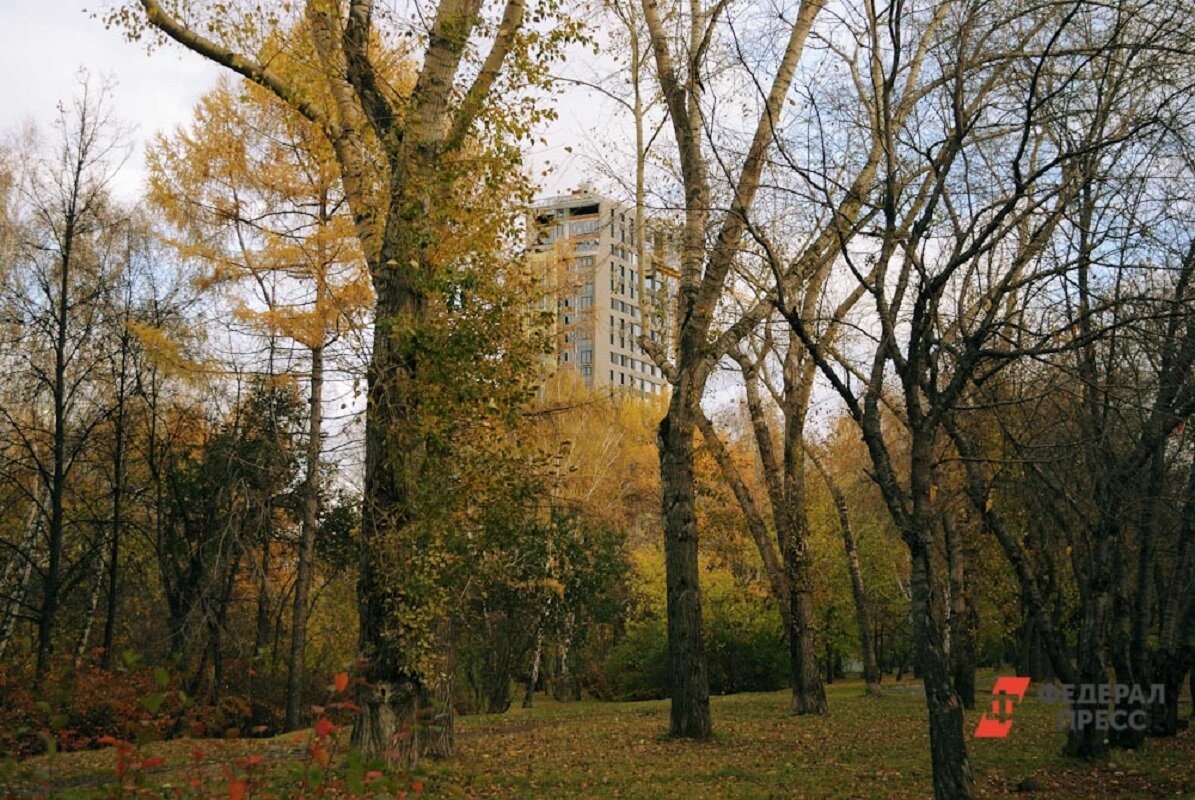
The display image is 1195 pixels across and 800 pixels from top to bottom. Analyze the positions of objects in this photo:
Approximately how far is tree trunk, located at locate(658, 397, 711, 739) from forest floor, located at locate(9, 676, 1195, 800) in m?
0.42

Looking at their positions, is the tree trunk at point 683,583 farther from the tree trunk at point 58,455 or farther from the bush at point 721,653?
the bush at point 721,653

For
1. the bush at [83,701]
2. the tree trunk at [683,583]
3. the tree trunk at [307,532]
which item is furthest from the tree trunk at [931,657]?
the tree trunk at [307,532]

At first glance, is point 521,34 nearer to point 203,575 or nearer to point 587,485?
point 203,575

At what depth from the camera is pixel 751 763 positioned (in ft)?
31.5

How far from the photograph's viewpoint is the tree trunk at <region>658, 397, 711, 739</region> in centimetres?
1095

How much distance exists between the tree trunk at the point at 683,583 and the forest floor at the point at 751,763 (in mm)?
423

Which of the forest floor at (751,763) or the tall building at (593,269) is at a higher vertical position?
the tall building at (593,269)

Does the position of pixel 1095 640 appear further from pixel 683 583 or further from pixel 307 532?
pixel 307 532

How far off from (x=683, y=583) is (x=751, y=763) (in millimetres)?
2157

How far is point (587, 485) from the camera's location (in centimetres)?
2759

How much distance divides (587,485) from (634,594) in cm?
326

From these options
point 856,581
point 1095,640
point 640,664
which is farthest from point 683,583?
point 640,664

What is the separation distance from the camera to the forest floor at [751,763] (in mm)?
8109

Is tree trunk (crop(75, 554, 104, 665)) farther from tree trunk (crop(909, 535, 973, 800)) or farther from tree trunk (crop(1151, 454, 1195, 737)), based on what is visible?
tree trunk (crop(1151, 454, 1195, 737))
